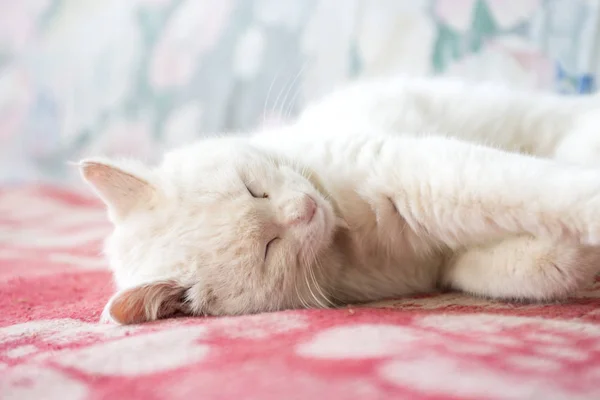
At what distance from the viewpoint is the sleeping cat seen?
1124mm

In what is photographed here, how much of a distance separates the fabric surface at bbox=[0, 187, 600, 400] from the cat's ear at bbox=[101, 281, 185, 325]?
0.12ft

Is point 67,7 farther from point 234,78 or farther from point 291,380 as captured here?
point 291,380

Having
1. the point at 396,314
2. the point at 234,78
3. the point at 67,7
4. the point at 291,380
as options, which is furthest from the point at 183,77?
the point at 291,380

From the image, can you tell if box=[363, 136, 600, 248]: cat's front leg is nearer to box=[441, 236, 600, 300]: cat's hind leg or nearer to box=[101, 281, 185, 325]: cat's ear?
box=[441, 236, 600, 300]: cat's hind leg

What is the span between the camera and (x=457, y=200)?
1163mm

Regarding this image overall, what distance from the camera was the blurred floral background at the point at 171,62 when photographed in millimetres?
2922

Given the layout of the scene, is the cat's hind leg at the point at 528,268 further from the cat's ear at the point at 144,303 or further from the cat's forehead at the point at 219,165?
the cat's ear at the point at 144,303

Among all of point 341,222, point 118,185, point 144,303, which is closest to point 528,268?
point 341,222

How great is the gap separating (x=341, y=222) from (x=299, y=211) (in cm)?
17

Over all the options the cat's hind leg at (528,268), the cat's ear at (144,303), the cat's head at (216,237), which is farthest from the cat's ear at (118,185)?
the cat's hind leg at (528,268)

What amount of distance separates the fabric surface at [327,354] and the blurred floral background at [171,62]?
186 cm

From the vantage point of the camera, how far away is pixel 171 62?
3180mm

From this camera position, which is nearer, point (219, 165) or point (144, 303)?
point (144, 303)

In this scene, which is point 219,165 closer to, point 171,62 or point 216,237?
point 216,237
